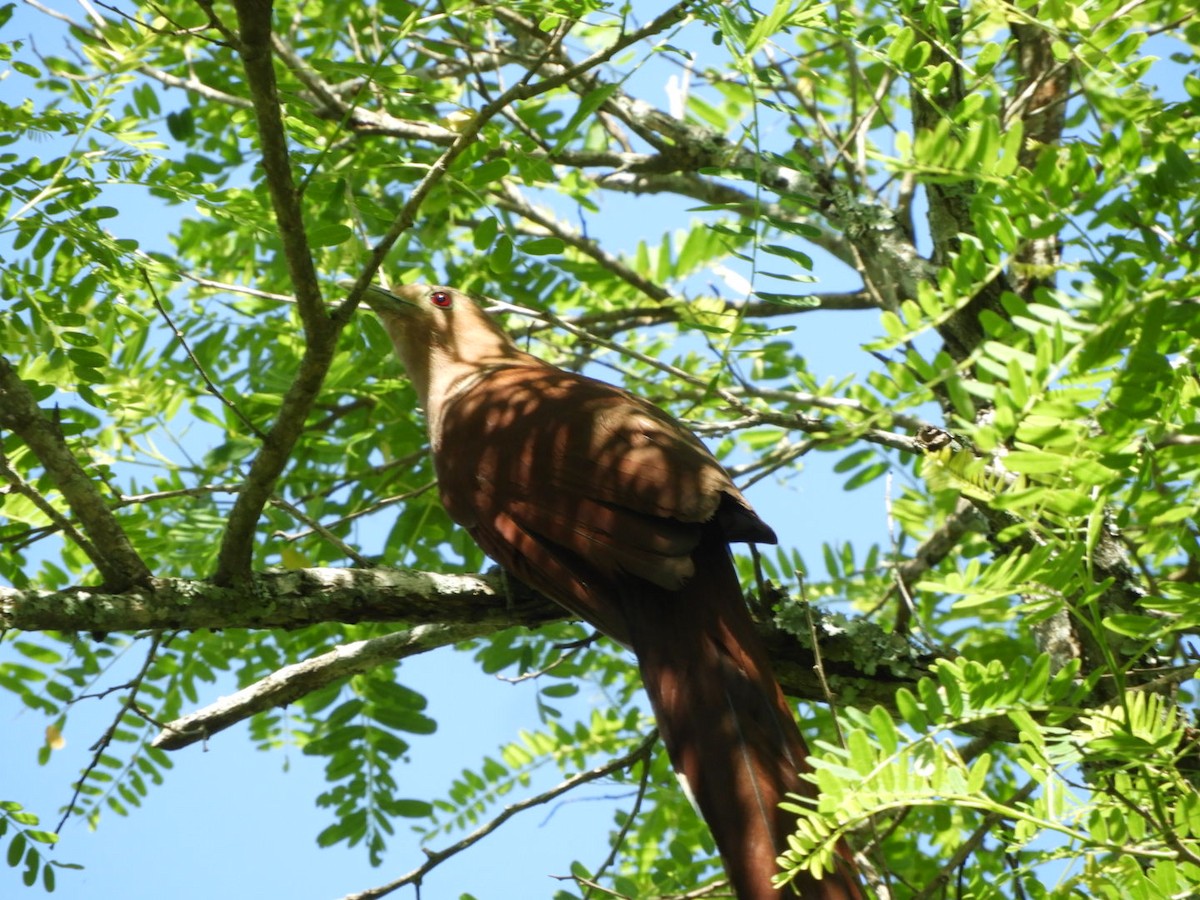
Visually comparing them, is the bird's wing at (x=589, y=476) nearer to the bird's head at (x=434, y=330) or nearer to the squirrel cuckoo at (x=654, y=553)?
the squirrel cuckoo at (x=654, y=553)

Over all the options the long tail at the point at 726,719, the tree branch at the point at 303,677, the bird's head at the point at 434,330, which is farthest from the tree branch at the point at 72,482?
the bird's head at the point at 434,330

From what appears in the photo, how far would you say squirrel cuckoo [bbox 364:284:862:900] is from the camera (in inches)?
94.4

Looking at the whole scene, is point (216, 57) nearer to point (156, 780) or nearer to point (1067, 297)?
point (156, 780)

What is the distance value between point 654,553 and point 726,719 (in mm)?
437

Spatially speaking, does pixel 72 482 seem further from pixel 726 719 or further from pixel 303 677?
pixel 726 719

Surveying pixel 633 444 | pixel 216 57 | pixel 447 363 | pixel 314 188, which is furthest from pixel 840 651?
pixel 216 57

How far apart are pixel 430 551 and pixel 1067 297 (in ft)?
9.08

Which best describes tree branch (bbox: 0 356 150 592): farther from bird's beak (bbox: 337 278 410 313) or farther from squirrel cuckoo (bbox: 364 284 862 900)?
bird's beak (bbox: 337 278 410 313)

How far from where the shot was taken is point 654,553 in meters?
2.81

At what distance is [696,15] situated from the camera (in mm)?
2342

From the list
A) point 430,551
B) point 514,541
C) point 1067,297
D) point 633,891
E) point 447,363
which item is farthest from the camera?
point 447,363

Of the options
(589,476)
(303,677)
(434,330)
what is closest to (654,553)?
(589,476)

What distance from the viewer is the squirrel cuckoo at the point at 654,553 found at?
2398 mm

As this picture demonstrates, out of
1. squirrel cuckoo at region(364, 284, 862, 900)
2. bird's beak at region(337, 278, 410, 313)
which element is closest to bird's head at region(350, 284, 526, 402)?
bird's beak at region(337, 278, 410, 313)
